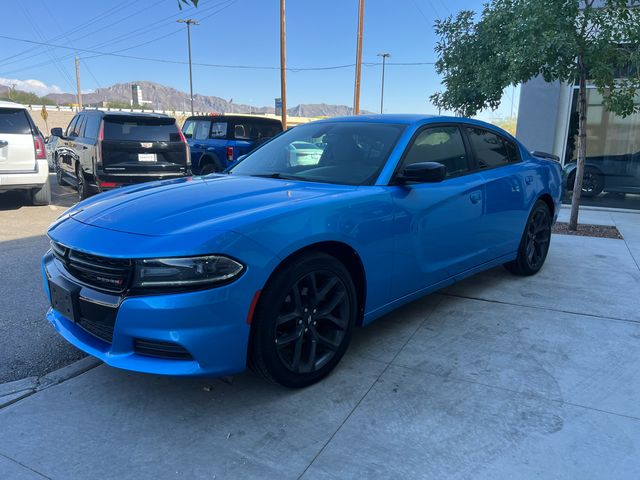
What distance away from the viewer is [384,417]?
266 cm

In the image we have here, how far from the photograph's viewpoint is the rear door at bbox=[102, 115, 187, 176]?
28.7 feet

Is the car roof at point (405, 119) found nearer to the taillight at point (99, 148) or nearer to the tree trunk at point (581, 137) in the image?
the tree trunk at point (581, 137)

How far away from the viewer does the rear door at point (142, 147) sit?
344 inches

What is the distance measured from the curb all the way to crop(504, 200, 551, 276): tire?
397cm

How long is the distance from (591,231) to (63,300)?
783 centimetres

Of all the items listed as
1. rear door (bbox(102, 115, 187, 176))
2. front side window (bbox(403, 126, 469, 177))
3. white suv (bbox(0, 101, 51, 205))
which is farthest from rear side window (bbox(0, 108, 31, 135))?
front side window (bbox(403, 126, 469, 177))

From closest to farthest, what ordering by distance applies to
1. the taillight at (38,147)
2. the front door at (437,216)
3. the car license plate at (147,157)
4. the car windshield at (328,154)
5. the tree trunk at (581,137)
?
the front door at (437,216), the car windshield at (328,154), the tree trunk at (581,137), the taillight at (38,147), the car license plate at (147,157)

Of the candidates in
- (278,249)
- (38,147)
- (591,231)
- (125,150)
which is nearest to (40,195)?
(38,147)

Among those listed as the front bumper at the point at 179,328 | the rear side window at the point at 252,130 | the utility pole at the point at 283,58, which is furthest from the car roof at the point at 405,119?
the utility pole at the point at 283,58

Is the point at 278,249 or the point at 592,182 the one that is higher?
the point at 278,249

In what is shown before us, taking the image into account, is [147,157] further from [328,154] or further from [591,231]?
[591,231]

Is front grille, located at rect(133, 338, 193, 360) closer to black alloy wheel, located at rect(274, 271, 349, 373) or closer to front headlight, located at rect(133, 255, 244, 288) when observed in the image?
front headlight, located at rect(133, 255, 244, 288)

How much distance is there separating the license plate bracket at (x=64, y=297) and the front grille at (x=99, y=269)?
0.25 ft

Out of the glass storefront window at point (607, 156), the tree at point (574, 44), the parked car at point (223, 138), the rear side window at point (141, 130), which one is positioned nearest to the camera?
the tree at point (574, 44)
